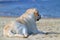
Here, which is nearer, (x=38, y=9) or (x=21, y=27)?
(x=21, y=27)

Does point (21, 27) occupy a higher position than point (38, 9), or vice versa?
point (38, 9)

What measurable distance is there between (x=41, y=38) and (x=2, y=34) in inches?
64.6

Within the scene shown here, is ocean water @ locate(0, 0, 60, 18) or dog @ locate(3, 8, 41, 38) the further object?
ocean water @ locate(0, 0, 60, 18)

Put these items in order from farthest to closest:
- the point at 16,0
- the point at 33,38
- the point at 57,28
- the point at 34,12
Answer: the point at 16,0 < the point at 57,28 < the point at 34,12 < the point at 33,38

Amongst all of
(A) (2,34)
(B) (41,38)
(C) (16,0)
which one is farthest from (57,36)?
(C) (16,0)

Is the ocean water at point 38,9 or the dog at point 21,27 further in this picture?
the ocean water at point 38,9

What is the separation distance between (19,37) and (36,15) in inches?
47.8

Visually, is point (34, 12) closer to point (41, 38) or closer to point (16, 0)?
point (41, 38)

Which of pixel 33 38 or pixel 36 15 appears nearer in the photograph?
pixel 33 38

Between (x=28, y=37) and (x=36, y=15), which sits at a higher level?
(x=36, y=15)

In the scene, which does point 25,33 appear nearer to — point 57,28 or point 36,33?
point 36,33

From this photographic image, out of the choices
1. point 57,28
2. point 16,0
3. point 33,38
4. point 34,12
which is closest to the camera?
point 33,38

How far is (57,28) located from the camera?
12.4 metres

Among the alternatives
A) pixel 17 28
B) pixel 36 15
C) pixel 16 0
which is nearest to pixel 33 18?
pixel 36 15
